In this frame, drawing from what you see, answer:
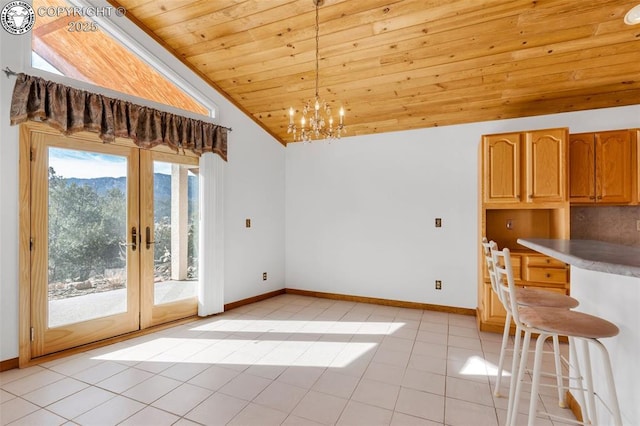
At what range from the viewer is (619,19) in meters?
2.62

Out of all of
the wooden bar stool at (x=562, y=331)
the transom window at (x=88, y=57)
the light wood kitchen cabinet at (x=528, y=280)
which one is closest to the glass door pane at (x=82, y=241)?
the transom window at (x=88, y=57)

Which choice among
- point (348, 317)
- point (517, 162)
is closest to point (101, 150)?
point (348, 317)

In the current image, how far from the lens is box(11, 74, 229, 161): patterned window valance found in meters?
2.65

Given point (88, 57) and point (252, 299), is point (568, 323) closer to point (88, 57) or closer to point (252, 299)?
point (252, 299)

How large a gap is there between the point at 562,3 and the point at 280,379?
367cm

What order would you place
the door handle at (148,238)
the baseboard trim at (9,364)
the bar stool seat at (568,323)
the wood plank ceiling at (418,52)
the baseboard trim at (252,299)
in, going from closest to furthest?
1. the bar stool seat at (568,323)
2. the baseboard trim at (9,364)
3. the wood plank ceiling at (418,52)
4. the door handle at (148,238)
5. the baseboard trim at (252,299)

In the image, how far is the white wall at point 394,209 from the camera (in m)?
4.17

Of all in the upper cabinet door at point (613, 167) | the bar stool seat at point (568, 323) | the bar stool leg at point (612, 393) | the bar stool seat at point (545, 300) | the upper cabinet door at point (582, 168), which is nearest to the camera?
the bar stool leg at point (612, 393)

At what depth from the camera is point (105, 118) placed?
3.09 meters

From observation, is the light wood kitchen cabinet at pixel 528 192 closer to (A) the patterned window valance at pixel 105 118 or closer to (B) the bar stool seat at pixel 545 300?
(B) the bar stool seat at pixel 545 300

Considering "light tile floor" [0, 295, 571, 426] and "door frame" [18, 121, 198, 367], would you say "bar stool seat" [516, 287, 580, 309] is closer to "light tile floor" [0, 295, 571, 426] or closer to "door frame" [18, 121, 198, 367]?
"light tile floor" [0, 295, 571, 426]

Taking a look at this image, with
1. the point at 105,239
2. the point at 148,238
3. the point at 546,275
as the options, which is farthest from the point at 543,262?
the point at 105,239

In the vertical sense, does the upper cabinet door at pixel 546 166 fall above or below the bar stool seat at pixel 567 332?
above

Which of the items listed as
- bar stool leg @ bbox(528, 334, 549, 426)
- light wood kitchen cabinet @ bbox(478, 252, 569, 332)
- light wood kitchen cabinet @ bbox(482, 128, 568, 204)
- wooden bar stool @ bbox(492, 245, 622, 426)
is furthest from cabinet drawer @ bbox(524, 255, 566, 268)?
bar stool leg @ bbox(528, 334, 549, 426)
